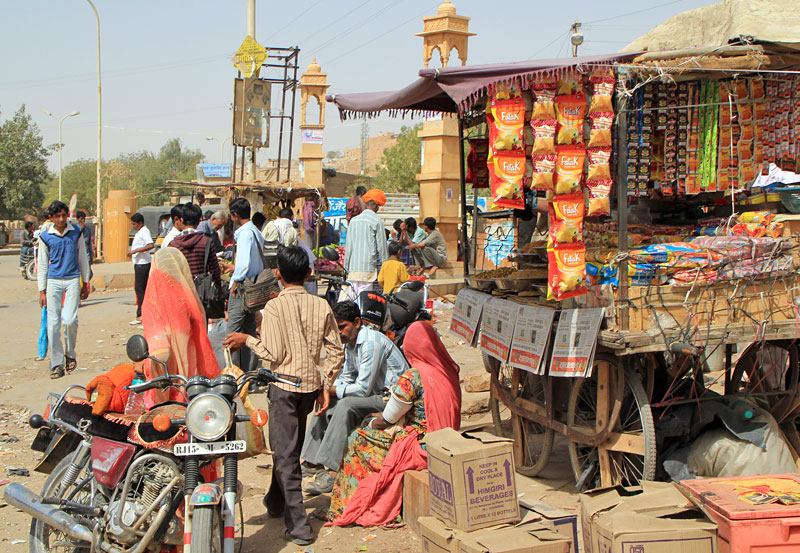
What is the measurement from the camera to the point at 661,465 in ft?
16.6

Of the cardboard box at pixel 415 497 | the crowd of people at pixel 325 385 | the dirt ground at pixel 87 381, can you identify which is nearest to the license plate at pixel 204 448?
the crowd of people at pixel 325 385

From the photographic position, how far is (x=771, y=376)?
5898mm

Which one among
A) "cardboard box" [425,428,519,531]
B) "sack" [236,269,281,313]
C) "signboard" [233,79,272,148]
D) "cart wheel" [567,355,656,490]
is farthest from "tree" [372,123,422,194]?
"cardboard box" [425,428,519,531]

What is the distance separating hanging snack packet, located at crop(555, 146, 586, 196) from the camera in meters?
4.64

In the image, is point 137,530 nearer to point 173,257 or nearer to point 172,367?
point 172,367

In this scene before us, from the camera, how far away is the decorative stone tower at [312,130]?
25312 mm

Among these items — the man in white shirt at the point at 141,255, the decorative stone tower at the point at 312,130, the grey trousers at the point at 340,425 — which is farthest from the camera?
the decorative stone tower at the point at 312,130

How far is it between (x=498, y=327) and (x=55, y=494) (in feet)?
10.1

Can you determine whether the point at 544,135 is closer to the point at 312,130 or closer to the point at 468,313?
the point at 468,313

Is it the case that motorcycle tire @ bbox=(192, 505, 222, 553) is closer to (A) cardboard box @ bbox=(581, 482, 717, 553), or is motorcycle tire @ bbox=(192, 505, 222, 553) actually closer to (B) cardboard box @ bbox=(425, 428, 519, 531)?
(B) cardboard box @ bbox=(425, 428, 519, 531)

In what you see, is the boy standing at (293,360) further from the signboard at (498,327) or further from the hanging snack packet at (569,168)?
the hanging snack packet at (569,168)

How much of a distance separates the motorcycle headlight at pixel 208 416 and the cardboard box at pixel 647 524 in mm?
1756

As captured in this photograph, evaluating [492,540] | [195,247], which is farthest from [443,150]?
[492,540]

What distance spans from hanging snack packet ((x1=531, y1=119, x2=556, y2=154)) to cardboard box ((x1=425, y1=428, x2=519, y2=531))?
1.77 metres
